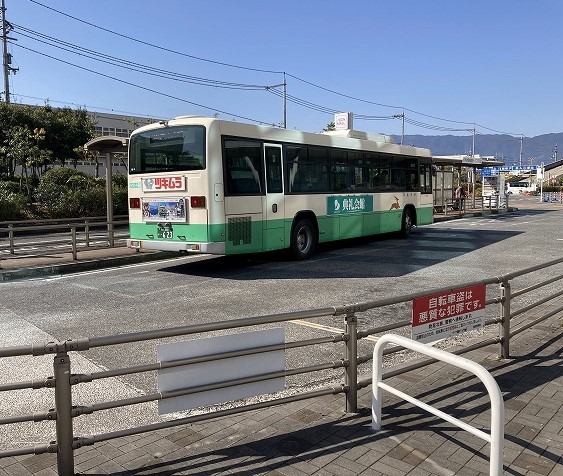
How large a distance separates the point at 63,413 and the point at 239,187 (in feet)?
28.1

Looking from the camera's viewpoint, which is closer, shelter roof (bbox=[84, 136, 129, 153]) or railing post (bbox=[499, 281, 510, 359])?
railing post (bbox=[499, 281, 510, 359])

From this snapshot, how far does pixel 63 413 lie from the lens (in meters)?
3.14

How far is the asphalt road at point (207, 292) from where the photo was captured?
5.76 m

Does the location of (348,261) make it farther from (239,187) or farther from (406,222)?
(406,222)

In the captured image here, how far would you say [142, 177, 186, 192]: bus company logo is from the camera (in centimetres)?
1123

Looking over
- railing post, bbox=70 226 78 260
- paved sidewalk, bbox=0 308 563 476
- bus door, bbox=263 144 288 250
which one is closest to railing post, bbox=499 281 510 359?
paved sidewalk, bbox=0 308 563 476

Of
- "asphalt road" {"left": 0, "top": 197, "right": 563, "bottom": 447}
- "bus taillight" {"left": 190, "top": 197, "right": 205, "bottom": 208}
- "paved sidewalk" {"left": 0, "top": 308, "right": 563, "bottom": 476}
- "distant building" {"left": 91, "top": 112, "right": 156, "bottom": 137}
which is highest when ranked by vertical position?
"distant building" {"left": 91, "top": 112, "right": 156, "bottom": 137}

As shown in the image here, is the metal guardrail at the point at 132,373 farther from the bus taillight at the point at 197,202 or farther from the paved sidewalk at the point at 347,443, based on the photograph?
the bus taillight at the point at 197,202

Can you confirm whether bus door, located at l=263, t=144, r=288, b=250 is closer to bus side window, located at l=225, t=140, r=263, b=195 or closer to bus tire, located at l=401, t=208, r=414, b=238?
bus side window, located at l=225, t=140, r=263, b=195

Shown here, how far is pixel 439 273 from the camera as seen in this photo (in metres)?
11.3

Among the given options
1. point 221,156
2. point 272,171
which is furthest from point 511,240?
point 221,156

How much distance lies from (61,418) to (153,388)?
1987mm

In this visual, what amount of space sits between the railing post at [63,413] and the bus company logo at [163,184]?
27.3 ft

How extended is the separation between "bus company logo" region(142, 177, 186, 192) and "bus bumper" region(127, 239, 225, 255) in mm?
1175
